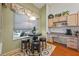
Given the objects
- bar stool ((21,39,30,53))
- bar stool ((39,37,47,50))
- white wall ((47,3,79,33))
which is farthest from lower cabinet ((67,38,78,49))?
bar stool ((21,39,30,53))

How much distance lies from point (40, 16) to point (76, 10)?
0.66 m

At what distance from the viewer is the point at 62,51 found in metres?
2.44

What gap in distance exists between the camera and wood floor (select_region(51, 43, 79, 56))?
240 cm

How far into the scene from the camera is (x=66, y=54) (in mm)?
2420

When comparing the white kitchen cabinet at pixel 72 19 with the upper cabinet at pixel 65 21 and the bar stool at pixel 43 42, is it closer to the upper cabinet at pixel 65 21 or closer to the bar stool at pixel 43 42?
the upper cabinet at pixel 65 21

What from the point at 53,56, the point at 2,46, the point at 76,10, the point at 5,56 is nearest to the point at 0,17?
the point at 2,46

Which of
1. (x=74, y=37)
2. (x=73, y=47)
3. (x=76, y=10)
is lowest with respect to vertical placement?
(x=73, y=47)

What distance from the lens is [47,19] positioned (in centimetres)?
244

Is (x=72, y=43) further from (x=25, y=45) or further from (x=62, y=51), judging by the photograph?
(x=25, y=45)

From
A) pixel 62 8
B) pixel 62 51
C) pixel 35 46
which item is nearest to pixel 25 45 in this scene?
pixel 35 46

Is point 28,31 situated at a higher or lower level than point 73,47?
higher

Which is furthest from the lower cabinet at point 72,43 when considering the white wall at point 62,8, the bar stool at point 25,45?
the bar stool at point 25,45

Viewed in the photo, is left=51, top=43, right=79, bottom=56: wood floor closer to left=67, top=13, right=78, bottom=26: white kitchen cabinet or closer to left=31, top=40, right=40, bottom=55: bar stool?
left=31, top=40, right=40, bottom=55: bar stool

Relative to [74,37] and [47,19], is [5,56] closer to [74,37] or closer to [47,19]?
[47,19]
